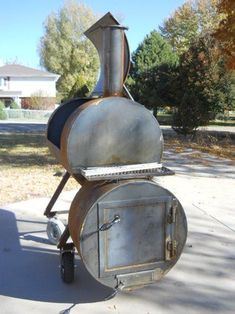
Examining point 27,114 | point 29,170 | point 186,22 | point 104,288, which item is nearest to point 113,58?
point 104,288

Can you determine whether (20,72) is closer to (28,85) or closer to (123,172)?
(28,85)

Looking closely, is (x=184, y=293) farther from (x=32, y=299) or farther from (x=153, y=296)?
(x=32, y=299)

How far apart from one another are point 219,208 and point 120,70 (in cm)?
333

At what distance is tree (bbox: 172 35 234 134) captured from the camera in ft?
54.5

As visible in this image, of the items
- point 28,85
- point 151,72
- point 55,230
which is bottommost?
point 55,230

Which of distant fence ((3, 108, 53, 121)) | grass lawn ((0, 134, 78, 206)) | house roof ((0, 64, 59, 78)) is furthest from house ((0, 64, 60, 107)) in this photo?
grass lawn ((0, 134, 78, 206))

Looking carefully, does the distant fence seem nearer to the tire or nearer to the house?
the house

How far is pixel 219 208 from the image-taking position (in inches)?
238

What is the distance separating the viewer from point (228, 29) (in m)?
12.3

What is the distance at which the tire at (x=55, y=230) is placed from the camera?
14.2ft

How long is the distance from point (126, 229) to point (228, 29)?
34.6 feet

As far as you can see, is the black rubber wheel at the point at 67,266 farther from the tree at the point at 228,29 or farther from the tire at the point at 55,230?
the tree at the point at 228,29

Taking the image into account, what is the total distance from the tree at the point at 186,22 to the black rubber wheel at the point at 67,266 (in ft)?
138

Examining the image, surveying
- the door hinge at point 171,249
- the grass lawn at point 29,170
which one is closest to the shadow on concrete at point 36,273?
the door hinge at point 171,249
